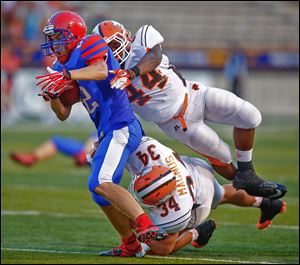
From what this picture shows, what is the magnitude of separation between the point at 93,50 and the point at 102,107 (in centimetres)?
45

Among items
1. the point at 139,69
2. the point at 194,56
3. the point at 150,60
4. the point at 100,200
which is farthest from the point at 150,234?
the point at 194,56

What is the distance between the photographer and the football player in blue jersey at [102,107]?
5723 millimetres

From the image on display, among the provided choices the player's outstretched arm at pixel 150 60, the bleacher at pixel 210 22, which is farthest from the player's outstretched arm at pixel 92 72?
the bleacher at pixel 210 22

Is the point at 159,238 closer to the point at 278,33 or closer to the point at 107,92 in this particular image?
the point at 107,92

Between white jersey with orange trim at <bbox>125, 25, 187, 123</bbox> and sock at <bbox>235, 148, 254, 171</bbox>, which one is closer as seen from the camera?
white jersey with orange trim at <bbox>125, 25, 187, 123</bbox>

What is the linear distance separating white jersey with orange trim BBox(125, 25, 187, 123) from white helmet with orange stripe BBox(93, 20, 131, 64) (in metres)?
0.12

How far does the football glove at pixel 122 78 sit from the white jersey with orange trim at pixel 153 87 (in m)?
0.44

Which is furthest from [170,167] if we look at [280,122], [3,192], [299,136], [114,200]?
[280,122]

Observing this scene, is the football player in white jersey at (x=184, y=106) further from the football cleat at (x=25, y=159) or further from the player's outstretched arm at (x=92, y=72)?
the football cleat at (x=25, y=159)

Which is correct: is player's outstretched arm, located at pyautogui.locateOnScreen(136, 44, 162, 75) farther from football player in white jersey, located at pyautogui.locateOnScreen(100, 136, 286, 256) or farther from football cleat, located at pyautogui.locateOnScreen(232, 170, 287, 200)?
football cleat, located at pyautogui.locateOnScreen(232, 170, 287, 200)

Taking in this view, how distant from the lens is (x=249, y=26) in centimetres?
2411

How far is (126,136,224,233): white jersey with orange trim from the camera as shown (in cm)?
618

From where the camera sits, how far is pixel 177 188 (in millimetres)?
6230

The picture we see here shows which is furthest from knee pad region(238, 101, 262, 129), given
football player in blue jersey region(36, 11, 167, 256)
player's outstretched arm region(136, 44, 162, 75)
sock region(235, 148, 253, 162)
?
football player in blue jersey region(36, 11, 167, 256)
